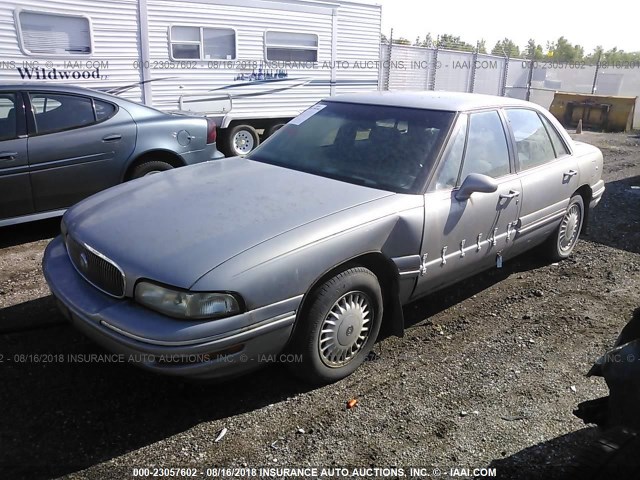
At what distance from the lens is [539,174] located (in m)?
4.43

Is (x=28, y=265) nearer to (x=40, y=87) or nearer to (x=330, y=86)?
(x=40, y=87)

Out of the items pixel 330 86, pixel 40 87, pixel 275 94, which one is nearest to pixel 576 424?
pixel 40 87

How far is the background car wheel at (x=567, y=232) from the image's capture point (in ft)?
16.9

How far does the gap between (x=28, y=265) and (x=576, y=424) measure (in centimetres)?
446

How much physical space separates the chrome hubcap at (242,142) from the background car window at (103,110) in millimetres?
4728

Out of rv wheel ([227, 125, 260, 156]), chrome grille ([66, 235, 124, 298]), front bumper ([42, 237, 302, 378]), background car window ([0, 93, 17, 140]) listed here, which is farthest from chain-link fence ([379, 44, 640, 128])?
front bumper ([42, 237, 302, 378])

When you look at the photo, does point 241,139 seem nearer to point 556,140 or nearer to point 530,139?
point 556,140

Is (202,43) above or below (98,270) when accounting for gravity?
above

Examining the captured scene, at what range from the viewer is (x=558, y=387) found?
3.33 meters

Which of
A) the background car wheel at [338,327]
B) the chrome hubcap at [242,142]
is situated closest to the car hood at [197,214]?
the background car wheel at [338,327]

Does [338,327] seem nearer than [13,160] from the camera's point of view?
Yes

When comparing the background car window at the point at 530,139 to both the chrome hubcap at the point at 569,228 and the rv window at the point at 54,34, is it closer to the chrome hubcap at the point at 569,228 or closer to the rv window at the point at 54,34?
the chrome hubcap at the point at 569,228

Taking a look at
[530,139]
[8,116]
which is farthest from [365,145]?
[8,116]

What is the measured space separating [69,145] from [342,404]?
3.86m
